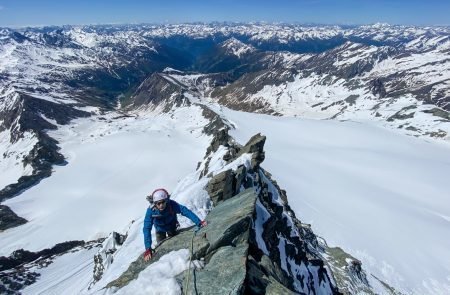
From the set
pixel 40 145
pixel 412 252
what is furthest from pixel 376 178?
pixel 40 145

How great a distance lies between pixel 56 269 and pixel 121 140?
4485 inches

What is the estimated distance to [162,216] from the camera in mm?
15695

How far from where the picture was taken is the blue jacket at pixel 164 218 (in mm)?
14914

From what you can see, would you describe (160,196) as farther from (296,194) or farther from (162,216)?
(296,194)

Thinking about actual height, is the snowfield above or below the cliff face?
below

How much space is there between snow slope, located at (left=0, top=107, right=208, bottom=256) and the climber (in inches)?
3185

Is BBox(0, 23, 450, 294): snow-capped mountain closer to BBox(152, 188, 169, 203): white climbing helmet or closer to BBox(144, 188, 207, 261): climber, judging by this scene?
BBox(144, 188, 207, 261): climber

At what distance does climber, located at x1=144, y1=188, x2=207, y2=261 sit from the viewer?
14.4 metres

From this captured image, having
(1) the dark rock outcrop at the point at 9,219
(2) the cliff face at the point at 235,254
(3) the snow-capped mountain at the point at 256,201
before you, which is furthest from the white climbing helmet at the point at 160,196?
(1) the dark rock outcrop at the point at 9,219

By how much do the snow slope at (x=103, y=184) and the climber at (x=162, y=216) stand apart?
8091 centimetres

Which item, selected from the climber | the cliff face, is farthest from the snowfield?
the climber

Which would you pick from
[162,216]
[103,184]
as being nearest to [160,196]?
[162,216]

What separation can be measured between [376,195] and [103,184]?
3427 inches

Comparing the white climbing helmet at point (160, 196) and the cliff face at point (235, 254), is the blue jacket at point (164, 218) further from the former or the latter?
the white climbing helmet at point (160, 196)
